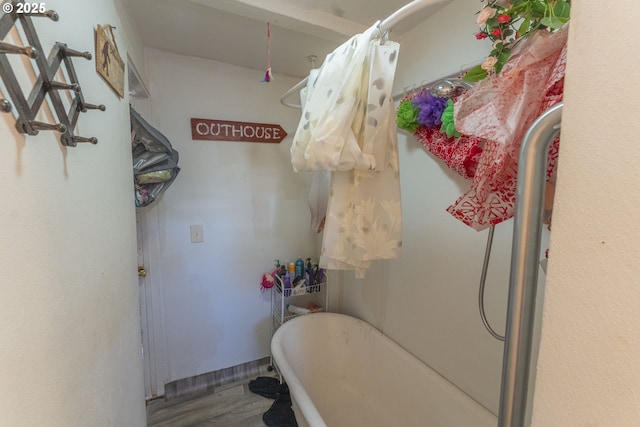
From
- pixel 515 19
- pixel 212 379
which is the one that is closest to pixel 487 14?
pixel 515 19

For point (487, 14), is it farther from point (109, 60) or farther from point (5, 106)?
point (109, 60)

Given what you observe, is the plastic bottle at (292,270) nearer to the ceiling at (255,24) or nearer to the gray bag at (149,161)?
the gray bag at (149,161)

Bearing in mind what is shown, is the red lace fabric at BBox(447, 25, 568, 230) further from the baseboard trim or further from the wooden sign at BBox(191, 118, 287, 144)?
the baseboard trim

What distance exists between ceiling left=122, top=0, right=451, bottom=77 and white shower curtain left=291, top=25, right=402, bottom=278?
11.6 inches

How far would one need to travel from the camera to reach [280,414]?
1.61m

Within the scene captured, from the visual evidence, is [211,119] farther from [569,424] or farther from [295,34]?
[569,424]

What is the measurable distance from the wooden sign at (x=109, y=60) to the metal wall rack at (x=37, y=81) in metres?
0.19

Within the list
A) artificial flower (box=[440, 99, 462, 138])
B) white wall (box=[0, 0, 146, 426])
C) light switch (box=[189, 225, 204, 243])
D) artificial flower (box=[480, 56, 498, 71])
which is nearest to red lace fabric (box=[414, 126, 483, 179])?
artificial flower (box=[440, 99, 462, 138])

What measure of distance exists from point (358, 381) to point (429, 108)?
1.61 meters

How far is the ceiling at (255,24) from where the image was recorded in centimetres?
116

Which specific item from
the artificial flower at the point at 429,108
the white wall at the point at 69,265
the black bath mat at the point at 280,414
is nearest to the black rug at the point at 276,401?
the black bath mat at the point at 280,414

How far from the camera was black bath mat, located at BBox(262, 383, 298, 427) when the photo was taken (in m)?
1.56

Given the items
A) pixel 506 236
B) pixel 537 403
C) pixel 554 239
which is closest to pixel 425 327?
pixel 506 236

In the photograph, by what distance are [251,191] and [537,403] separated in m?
1.78
